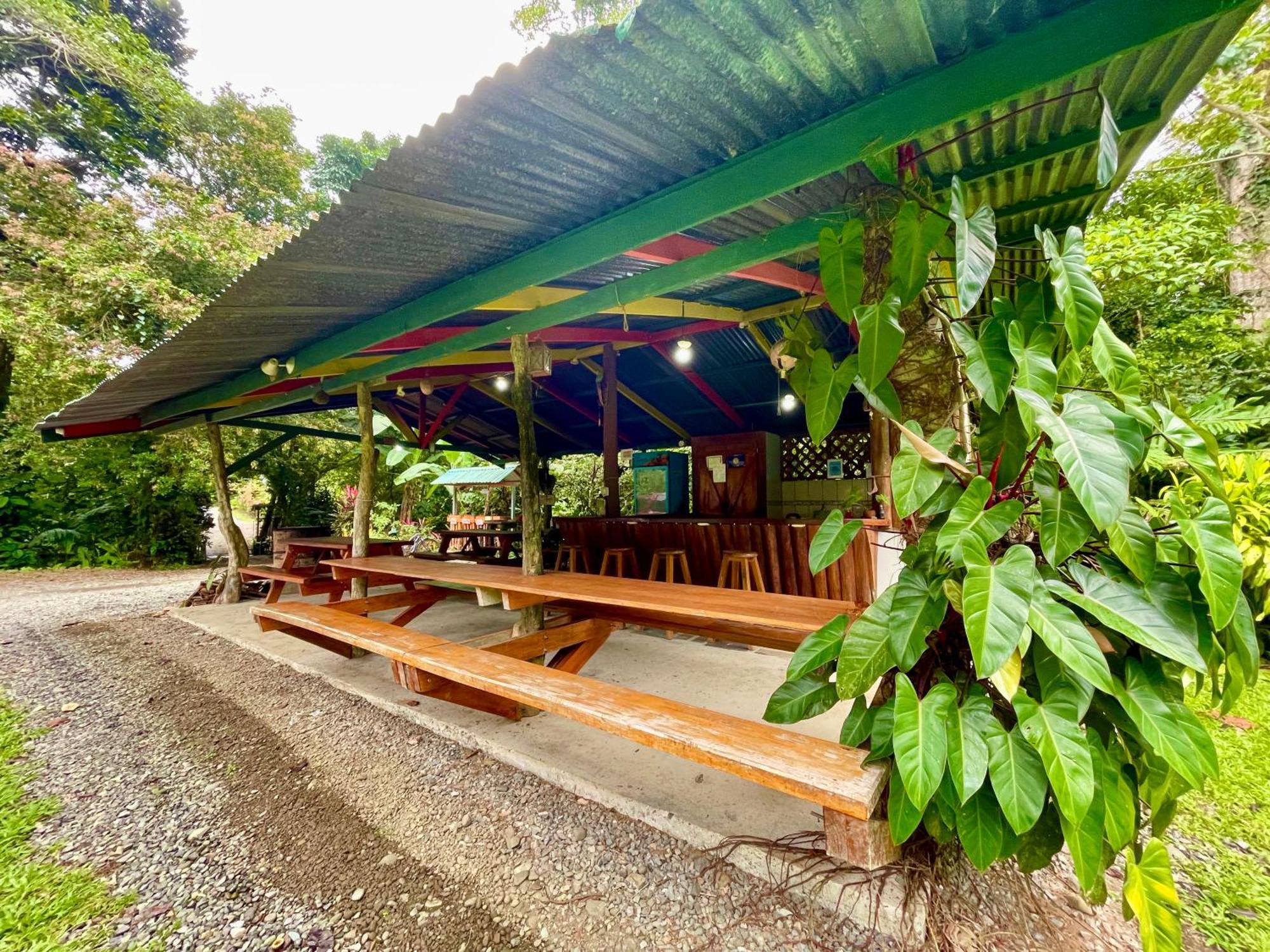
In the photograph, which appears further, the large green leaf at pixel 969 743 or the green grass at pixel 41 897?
the green grass at pixel 41 897

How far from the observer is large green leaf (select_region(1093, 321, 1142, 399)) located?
3.42 ft

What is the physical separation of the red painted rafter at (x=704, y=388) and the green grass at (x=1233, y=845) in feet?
16.5

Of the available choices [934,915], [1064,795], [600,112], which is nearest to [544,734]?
[934,915]

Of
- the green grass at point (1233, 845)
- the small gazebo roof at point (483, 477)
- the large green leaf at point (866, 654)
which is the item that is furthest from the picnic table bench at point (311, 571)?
the green grass at point (1233, 845)

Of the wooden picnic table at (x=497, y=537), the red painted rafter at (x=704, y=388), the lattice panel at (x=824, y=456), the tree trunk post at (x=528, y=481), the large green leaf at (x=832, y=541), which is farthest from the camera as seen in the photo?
the lattice panel at (x=824, y=456)

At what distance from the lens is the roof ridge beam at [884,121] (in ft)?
3.18

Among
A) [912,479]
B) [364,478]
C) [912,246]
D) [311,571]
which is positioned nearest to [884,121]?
[912,246]

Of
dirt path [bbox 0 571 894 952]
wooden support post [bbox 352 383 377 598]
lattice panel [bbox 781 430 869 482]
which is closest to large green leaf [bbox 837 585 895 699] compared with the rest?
dirt path [bbox 0 571 894 952]

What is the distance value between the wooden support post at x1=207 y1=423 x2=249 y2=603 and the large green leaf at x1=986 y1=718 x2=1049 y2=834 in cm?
772

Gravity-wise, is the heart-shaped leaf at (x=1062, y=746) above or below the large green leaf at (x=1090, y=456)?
below

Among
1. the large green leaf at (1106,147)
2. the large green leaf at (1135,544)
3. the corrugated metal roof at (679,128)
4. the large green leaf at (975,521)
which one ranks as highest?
the corrugated metal roof at (679,128)

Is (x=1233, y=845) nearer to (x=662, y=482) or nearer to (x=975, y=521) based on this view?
(x=975, y=521)

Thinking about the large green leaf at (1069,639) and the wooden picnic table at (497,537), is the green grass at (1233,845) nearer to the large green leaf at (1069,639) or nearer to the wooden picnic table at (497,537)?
the large green leaf at (1069,639)

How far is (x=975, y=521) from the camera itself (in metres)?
1.05
